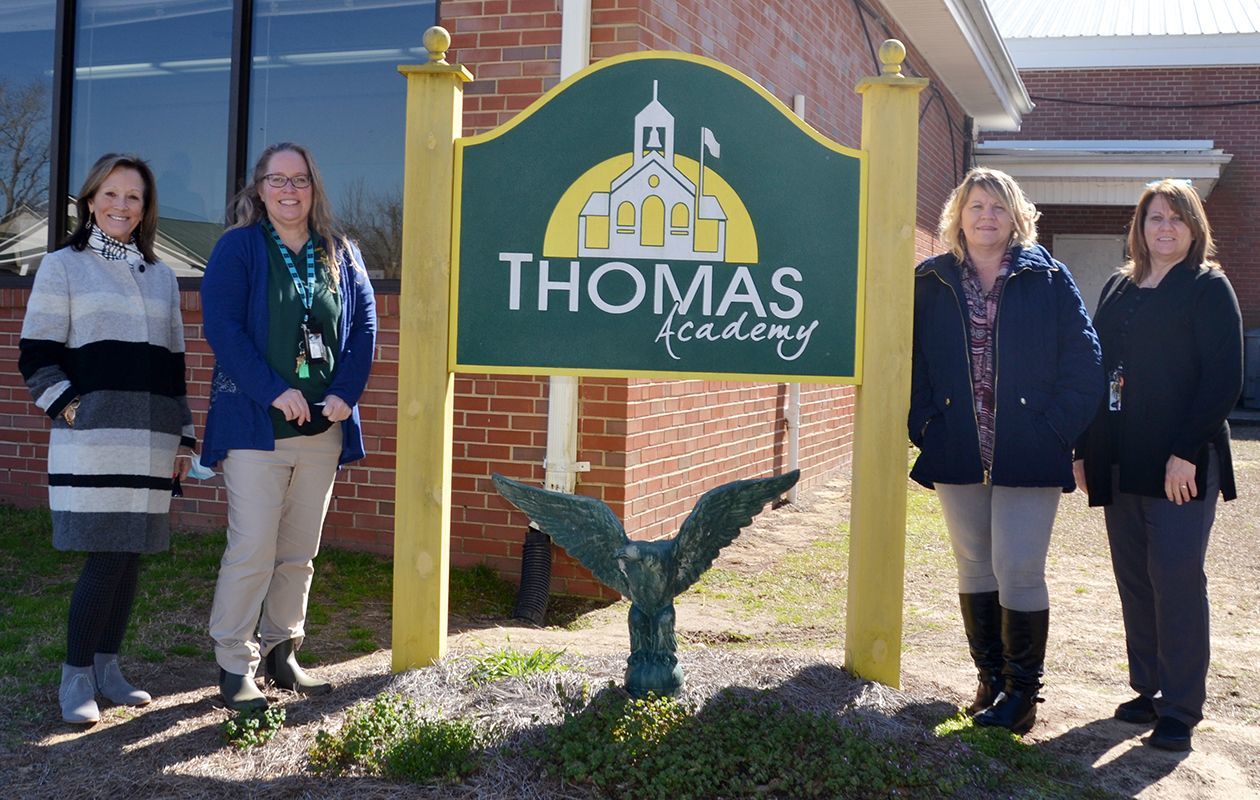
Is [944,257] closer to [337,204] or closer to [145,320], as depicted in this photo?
[145,320]

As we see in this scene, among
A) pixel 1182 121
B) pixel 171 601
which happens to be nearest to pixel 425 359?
pixel 171 601

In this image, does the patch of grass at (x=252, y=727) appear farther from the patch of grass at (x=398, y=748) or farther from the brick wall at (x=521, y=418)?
the brick wall at (x=521, y=418)

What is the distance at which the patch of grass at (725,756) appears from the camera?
304cm

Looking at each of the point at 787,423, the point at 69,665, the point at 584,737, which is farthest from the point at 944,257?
the point at 787,423

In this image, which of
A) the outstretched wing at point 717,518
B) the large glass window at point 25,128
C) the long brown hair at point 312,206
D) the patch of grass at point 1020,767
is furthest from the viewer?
the large glass window at point 25,128

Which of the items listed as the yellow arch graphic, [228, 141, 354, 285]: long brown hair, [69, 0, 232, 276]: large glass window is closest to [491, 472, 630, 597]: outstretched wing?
the yellow arch graphic

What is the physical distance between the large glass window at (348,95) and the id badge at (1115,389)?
3488 millimetres

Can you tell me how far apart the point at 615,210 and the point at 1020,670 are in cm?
203

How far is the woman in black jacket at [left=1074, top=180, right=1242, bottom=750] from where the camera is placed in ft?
12.1

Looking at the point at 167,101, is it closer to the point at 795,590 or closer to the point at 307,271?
the point at 307,271

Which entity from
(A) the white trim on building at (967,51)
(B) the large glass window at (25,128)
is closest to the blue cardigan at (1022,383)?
(B) the large glass window at (25,128)

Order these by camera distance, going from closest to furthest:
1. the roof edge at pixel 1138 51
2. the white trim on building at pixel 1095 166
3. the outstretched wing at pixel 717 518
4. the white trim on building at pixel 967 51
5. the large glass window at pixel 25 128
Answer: the outstretched wing at pixel 717 518 < the large glass window at pixel 25 128 < the white trim on building at pixel 967 51 < the white trim on building at pixel 1095 166 < the roof edge at pixel 1138 51

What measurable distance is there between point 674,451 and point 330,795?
3170 millimetres

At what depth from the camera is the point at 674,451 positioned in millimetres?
5957
